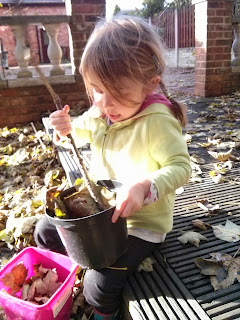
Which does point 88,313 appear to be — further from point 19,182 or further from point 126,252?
point 19,182

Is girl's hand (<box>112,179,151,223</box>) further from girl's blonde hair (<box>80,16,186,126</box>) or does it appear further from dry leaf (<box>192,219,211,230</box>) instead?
dry leaf (<box>192,219,211,230</box>)

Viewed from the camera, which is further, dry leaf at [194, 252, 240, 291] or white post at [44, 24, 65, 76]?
white post at [44, 24, 65, 76]

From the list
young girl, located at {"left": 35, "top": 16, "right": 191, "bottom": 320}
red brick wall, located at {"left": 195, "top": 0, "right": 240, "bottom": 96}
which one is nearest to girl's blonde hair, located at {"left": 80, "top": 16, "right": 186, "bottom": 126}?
young girl, located at {"left": 35, "top": 16, "right": 191, "bottom": 320}

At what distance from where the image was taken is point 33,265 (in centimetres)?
155

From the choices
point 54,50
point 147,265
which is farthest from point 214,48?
point 147,265

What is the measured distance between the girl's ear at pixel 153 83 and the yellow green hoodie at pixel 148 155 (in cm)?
7

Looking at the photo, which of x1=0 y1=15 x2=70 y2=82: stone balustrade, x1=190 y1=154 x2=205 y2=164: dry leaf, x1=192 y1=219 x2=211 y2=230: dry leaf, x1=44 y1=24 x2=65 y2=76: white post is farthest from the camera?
x1=44 y1=24 x2=65 y2=76: white post

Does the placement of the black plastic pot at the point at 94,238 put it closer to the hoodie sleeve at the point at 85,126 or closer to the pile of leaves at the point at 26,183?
the pile of leaves at the point at 26,183

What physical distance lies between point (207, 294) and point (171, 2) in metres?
22.1

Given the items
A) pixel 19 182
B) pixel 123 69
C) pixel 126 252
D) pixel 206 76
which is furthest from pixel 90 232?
pixel 206 76

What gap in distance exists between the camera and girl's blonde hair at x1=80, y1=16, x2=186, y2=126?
4.34 ft

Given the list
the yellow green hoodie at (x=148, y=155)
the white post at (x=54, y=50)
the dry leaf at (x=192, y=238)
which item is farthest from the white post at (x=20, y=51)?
the dry leaf at (x=192, y=238)

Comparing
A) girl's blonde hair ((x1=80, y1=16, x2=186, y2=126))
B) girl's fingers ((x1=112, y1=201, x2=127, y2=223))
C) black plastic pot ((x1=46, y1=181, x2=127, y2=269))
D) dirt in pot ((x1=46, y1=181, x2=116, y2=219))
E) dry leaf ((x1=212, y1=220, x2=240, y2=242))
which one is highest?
girl's blonde hair ((x1=80, y1=16, x2=186, y2=126))

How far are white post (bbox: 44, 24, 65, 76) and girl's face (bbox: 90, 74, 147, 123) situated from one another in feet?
11.5
